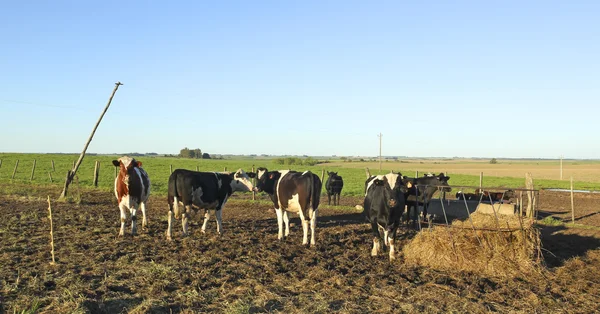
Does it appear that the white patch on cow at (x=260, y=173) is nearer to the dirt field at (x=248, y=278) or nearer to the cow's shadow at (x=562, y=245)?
the dirt field at (x=248, y=278)

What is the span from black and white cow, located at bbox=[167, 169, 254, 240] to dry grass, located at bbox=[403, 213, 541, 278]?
5559mm

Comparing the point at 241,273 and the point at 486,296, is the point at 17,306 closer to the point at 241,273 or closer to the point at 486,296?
the point at 241,273

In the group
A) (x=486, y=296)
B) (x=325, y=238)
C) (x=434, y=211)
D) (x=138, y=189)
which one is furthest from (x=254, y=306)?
(x=434, y=211)

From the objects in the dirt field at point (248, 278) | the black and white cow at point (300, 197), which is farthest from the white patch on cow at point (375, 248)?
the black and white cow at point (300, 197)

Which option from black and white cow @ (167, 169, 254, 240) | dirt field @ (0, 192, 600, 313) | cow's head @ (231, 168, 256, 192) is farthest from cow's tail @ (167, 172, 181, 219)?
cow's head @ (231, 168, 256, 192)

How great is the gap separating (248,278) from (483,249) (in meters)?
4.73

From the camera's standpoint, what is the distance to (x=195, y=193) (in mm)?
11992

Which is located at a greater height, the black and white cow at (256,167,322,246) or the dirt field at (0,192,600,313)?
the black and white cow at (256,167,322,246)

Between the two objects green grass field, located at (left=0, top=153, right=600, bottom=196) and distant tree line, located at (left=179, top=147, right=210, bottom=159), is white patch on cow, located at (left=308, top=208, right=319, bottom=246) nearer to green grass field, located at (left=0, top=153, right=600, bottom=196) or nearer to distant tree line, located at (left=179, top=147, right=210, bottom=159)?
green grass field, located at (left=0, top=153, right=600, bottom=196)

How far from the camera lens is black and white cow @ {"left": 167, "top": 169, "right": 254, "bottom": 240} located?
1178cm

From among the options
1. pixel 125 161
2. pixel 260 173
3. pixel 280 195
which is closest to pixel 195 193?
pixel 125 161

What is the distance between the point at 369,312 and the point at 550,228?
11.3 metres

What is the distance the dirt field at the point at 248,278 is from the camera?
21.1ft

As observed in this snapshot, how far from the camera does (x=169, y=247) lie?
33.3ft
